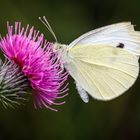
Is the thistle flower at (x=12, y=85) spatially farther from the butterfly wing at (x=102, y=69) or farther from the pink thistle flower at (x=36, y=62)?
the butterfly wing at (x=102, y=69)

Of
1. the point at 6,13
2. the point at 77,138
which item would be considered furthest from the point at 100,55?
the point at 6,13

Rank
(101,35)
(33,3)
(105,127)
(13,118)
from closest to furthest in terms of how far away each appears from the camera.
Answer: (101,35)
(13,118)
(105,127)
(33,3)

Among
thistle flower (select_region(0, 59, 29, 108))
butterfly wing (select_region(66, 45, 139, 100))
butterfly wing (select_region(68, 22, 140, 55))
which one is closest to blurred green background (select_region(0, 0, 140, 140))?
butterfly wing (select_region(66, 45, 139, 100))

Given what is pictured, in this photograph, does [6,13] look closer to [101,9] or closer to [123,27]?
[101,9]

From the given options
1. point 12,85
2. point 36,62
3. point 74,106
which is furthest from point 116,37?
point 74,106

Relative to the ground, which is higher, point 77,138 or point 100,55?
point 100,55

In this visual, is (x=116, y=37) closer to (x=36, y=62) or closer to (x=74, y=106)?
(x=36, y=62)
